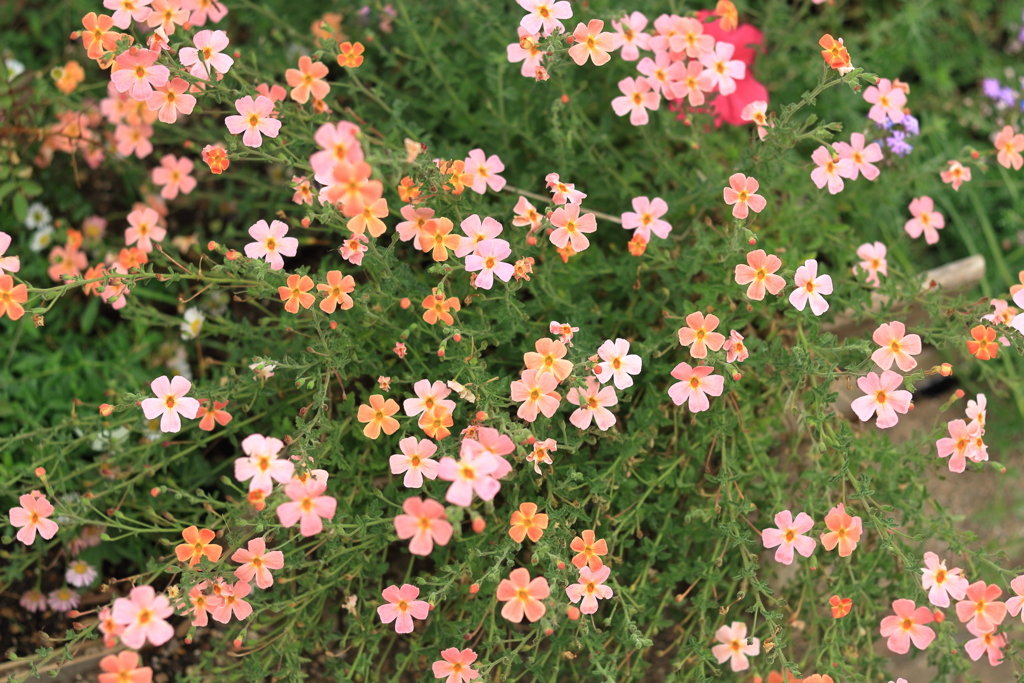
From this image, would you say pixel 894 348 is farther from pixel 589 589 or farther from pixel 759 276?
pixel 589 589

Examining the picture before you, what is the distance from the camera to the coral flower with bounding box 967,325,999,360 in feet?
7.32

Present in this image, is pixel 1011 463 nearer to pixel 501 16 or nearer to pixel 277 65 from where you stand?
pixel 501 16

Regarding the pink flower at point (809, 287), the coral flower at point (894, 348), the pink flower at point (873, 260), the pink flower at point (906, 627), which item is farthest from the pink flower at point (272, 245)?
the pink flower at point (906, 627)

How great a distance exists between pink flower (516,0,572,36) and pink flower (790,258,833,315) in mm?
997

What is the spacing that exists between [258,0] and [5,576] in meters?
2.63

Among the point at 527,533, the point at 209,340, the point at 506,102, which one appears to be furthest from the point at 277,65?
the point at 527,533

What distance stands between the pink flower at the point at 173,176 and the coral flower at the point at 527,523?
1.88 m

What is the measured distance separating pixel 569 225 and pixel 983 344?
1.26 meters

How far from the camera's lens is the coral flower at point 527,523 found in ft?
6.59

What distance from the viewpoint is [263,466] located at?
6.01ft

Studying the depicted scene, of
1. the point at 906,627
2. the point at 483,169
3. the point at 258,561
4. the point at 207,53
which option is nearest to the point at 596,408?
the point at 483,169

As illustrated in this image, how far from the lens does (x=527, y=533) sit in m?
2.05

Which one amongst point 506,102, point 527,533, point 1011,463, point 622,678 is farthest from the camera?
point 1011,463

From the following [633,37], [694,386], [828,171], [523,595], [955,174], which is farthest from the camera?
[955,174]
